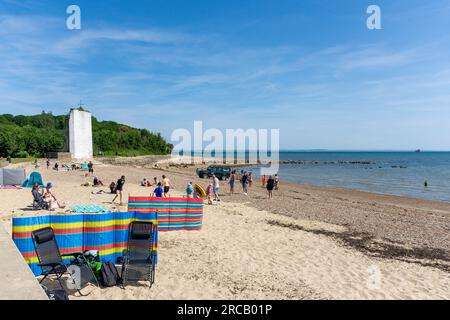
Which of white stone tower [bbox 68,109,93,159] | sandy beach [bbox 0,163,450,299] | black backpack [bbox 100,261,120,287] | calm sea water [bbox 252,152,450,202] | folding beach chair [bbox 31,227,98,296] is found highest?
white stone tower [bbox 68,109,93,159]

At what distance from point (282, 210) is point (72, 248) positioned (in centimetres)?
1177

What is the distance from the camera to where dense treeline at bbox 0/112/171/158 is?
6019cm

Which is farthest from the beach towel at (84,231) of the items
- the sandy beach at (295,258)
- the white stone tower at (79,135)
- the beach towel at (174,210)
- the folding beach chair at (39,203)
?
the white stone tower at (79,135)

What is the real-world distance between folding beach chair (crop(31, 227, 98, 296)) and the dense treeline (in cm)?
6023

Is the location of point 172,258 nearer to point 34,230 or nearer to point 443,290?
point 34,230

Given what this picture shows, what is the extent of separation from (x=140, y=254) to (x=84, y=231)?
132cm

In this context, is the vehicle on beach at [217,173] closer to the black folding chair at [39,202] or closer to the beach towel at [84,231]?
the black folding chair at [39,202]

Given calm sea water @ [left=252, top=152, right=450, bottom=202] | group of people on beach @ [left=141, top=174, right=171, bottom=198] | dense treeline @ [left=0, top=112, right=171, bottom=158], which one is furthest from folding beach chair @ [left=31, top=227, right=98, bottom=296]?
dense treeline @ [left=0, top=112, right=171, bottom=158]

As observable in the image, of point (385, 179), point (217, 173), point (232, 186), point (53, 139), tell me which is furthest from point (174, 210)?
point (53, 139)

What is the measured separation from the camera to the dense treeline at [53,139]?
6019 cm

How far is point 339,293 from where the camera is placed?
6.80 m

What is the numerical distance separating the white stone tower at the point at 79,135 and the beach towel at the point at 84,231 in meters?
52.6

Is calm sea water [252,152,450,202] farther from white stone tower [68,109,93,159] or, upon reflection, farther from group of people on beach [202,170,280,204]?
white stone tower [68,109,93,159]
